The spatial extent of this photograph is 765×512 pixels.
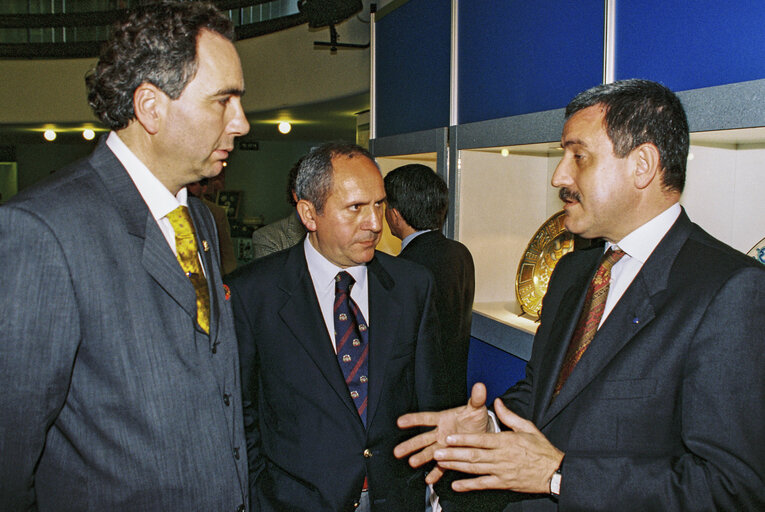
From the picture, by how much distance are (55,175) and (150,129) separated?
23 centimetres

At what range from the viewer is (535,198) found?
2.93 meters

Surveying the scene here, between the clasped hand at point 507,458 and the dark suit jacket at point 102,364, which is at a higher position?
the dark suit jacket at point 102,364

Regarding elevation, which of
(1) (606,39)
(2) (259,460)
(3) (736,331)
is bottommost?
(2) (259,460)

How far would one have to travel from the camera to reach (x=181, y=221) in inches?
55.2

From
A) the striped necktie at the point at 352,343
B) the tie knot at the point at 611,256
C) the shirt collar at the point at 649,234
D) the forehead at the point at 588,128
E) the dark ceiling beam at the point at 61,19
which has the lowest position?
the striped necktie at the point at 352,343

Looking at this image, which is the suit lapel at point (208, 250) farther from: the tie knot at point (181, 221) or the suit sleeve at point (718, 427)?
the suit sleeve at point (718, 427)

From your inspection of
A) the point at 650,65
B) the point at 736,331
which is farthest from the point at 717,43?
the point at 736,331

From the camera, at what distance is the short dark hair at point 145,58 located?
51.5 inches

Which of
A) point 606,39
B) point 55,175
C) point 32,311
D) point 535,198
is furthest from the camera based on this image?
point 535,198

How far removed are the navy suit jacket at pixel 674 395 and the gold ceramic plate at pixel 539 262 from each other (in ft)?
3.67

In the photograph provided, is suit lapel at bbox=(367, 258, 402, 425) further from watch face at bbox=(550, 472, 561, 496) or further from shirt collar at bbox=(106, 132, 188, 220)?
shirt collar at bbox=(106, 132, 188, 220)

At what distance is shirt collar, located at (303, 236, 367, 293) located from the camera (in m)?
1.89

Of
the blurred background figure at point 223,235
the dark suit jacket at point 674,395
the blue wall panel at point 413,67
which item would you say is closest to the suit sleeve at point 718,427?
the dark suit jacket at point 674,395

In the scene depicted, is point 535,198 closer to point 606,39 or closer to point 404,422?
point 606,39
